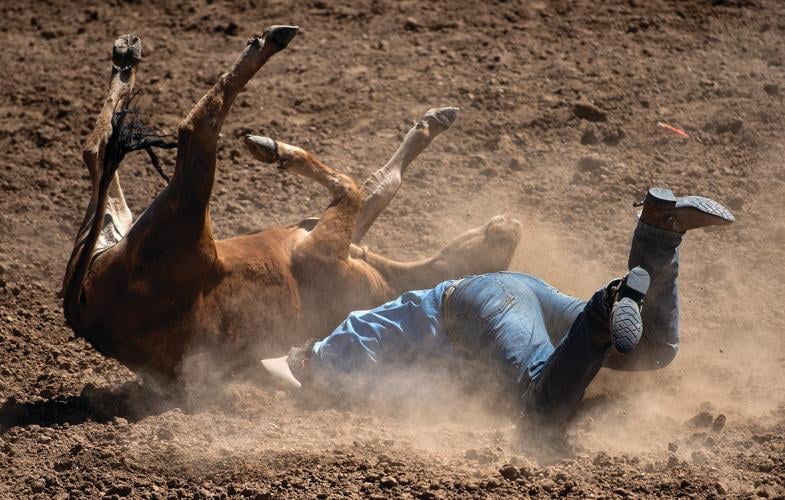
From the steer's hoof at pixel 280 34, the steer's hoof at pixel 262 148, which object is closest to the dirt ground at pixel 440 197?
the steer's hoof at pixel 262 148

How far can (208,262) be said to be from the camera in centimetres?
471

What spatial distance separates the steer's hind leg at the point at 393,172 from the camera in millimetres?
5859

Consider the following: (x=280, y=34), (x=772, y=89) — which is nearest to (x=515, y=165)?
(x=772, y=89)

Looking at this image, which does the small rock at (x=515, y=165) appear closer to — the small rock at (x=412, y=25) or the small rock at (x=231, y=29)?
the small rock at (x=412, y=25)

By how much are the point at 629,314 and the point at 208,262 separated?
1914mm

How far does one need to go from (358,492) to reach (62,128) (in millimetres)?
4583

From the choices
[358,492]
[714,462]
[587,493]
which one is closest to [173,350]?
[358,492]

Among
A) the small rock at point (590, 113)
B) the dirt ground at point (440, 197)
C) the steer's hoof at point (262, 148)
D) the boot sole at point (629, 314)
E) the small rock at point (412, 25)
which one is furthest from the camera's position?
the small rock at point (412, 25)

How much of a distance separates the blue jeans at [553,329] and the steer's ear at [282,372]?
814 millimetres

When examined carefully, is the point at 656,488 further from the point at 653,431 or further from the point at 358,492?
the point at 358,492

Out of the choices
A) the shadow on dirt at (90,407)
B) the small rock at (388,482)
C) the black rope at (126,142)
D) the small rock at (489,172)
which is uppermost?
the black rope at (126,142)

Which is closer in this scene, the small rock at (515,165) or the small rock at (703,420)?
the small rock at (703,420)

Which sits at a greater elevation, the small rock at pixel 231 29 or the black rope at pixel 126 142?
the black rope at pixel 126 142

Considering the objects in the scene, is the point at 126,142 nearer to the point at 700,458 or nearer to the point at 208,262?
the point at 208,262
